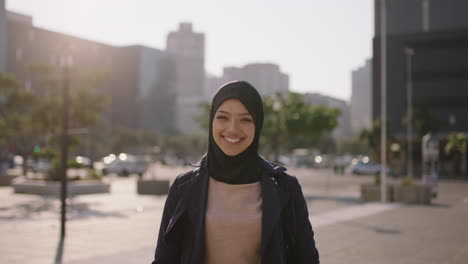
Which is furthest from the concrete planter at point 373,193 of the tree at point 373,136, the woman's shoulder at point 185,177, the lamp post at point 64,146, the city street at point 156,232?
the tree at point 373,136

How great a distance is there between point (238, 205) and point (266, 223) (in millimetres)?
192

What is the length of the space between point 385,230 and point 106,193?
16.2 metres

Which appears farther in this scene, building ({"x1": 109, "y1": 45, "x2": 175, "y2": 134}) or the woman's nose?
building ({"x1": 109, "y1": 45, "x2": 175, "y2": 134})

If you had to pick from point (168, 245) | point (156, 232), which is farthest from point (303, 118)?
point (168, 245)

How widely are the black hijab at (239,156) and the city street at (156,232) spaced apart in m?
6.20

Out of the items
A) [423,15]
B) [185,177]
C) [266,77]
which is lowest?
[185,177]

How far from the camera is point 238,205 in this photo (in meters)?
3.13

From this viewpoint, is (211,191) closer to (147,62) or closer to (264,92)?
(264,92)

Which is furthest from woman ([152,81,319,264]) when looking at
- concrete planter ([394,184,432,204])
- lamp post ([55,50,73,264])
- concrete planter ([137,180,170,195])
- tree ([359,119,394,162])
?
tree ([359,119,394,162])

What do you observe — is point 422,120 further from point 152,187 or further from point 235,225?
point 235,225

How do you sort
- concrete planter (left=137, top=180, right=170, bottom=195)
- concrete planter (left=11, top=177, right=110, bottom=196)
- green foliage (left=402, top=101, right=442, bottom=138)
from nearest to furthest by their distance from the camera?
concrete planter (left=11, top=177, right=110, bottom=196), concrete planter (left=137, top=180, right=170, bottom=195), green foliage (left=402, top=101, right=442, bottom=138)

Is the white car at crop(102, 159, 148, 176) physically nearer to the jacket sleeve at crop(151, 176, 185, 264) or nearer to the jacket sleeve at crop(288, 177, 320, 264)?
the jacket sleeve at crop(151, 176, 185, 264)

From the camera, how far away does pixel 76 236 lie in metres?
11.9

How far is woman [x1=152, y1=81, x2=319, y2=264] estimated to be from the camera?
10.2 ft
